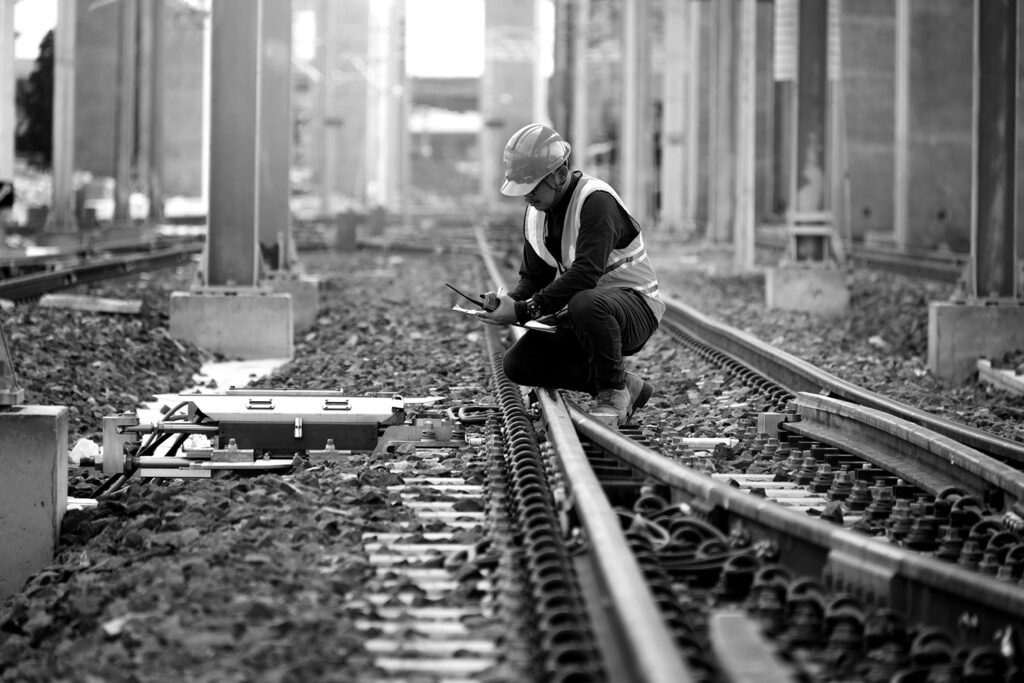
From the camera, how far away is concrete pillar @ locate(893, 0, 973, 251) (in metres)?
30.1

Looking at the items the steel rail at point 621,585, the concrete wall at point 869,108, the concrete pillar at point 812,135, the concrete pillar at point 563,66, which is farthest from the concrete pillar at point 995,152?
A: the concrete pillar at point 563,66

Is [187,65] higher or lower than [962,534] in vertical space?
higher

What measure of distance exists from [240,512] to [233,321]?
22.4 feet

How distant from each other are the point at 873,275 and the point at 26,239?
16888mm

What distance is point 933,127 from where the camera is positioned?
99.9ft

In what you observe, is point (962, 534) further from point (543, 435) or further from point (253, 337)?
point (253, 337)

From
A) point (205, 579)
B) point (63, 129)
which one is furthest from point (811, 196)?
point (63, 129)

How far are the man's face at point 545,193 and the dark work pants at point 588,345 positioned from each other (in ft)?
1.58

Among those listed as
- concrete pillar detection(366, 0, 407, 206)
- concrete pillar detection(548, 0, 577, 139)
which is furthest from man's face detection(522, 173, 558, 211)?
concrete pillar detection(366, 0, 407, 206)

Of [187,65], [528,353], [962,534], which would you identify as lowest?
[962,534]

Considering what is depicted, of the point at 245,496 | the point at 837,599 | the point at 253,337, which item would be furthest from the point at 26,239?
the point at 837,599

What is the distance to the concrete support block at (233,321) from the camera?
1200cm

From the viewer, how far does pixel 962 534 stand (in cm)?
529

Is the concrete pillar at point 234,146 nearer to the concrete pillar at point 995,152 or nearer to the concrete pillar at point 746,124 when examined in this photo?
the concrete pillar at point 995,152
